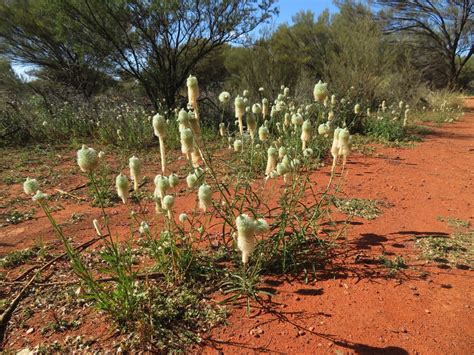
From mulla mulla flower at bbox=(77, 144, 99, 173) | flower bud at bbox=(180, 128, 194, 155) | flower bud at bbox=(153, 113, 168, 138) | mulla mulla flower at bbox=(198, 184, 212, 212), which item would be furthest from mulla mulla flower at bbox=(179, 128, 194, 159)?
mulla mulla flower at bbox=(77, 144, 99, 173)

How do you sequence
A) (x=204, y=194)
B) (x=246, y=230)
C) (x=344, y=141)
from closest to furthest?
(x=246, y=230) → (x=204, y=194) → (x=344, y=141)

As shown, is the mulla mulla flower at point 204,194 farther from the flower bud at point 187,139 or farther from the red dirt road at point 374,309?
the red dirt road at point 374,309

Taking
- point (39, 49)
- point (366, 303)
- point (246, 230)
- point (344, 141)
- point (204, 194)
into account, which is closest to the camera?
point (246, 230)

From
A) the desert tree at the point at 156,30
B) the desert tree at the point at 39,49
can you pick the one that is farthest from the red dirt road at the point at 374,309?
the desert tree at the point at 39,49

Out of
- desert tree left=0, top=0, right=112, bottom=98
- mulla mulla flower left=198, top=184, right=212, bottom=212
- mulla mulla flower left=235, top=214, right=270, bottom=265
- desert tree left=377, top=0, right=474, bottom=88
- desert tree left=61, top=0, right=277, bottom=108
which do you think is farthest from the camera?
desert tree left=377, top=0, right=474, bottom=88

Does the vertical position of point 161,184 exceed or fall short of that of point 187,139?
it falls short

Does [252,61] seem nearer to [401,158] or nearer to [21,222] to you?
[401,158]

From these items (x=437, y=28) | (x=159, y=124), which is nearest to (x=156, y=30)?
(x=159, y=124)

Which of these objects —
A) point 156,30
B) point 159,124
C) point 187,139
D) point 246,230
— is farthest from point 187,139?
point 156,30

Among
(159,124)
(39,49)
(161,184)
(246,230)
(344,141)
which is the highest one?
(39,49)

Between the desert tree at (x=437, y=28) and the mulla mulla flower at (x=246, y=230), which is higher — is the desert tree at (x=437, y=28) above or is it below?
above

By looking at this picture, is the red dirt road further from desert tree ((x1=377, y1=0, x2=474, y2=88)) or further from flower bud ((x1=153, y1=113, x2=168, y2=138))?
desert tree ((x1=377, y1=0, x2=474, y2=88))

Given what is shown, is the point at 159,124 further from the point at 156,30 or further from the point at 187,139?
the point at 156,30

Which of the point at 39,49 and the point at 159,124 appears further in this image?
the point at 39,49
